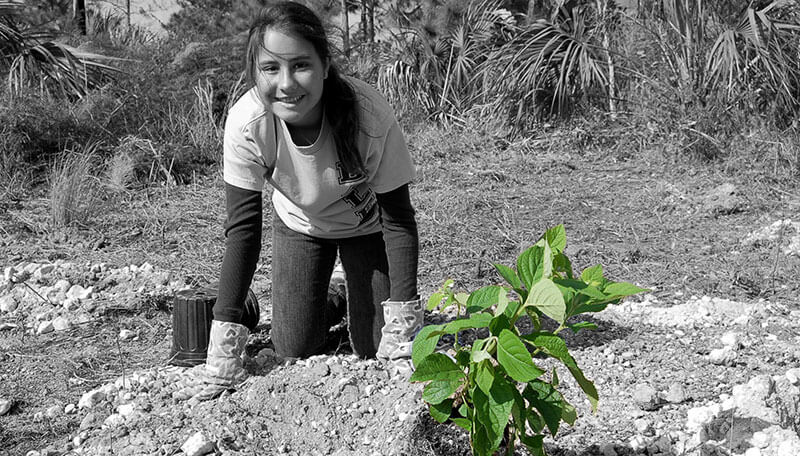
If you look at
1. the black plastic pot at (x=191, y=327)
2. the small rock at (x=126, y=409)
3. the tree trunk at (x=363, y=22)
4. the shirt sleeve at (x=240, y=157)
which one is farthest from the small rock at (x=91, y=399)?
the tree trunk at (x=363, y=22)

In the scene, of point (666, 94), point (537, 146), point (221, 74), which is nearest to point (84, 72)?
point (221, 74)

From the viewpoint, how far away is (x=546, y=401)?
1.41 metres

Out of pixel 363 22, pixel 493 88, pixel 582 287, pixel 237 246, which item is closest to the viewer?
pixel 582 287

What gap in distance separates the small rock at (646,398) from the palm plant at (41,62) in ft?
18.8

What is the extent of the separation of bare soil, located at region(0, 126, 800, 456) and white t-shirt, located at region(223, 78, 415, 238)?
0.56 metres

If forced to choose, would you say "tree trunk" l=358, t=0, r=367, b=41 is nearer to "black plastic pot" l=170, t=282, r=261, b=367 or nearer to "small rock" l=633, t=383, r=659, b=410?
"black plastic pot" l=170, t=282, r=261, b=367

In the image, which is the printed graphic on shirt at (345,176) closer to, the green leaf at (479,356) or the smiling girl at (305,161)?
the smiling girl at (305,161)

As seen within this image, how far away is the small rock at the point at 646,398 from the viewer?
2.03 meters

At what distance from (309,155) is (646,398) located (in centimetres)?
118

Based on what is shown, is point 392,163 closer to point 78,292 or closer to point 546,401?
point 546,401

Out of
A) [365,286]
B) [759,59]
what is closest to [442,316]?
[365,286]

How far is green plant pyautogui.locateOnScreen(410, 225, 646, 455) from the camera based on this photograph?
129 centimetres

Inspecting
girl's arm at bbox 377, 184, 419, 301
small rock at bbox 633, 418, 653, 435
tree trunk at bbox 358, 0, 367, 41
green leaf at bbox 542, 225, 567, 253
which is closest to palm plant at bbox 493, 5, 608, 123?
girl's arm at bbox 377, 184, 419, 301

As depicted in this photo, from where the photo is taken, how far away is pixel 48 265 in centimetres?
367
